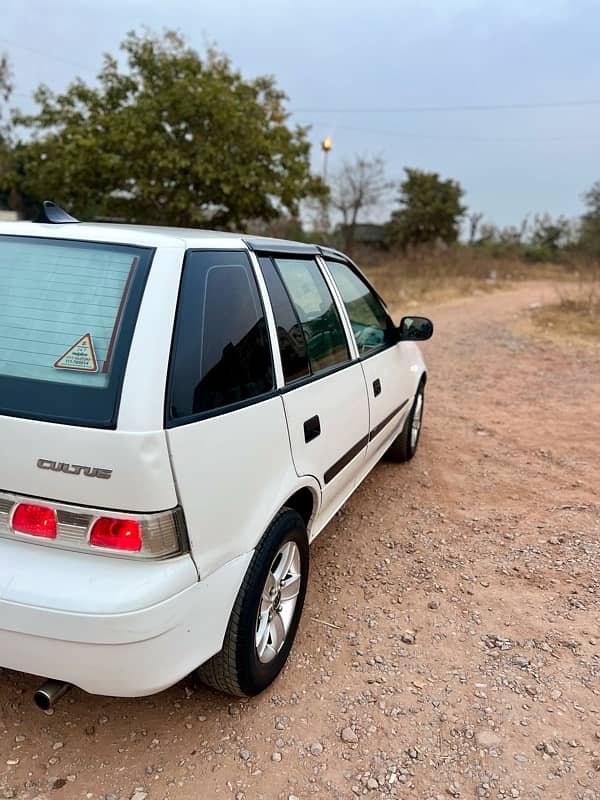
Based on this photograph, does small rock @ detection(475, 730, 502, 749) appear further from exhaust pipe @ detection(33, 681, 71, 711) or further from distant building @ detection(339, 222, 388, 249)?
distant building @ detection(339, 222, 388, 249)

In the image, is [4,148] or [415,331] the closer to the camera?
[415,331]

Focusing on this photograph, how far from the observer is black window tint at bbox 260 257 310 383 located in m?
2.40

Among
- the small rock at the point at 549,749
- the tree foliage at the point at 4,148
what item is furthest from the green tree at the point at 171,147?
the small rock at the point at 549,749

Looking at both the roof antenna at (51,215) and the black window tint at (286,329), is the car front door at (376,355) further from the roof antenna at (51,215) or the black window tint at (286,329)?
the roof antenna at (51,215)

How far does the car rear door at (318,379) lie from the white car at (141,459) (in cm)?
3

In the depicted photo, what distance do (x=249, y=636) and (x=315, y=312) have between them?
4.89 ft

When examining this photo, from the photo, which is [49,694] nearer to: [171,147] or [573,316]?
[573,316]

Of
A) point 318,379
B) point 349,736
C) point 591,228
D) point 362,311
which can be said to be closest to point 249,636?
point 349,736

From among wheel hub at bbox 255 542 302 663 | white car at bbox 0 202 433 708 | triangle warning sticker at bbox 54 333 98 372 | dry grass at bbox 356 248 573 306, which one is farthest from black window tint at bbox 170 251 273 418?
dry grass at bbox 356 248 573 306

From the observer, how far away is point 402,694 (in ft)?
7.79

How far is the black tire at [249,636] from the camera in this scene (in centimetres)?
204

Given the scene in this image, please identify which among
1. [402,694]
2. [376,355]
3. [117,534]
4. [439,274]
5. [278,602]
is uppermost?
[376,355]

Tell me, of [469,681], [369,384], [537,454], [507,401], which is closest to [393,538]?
[369,384]

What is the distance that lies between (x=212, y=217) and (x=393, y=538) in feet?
64.6
